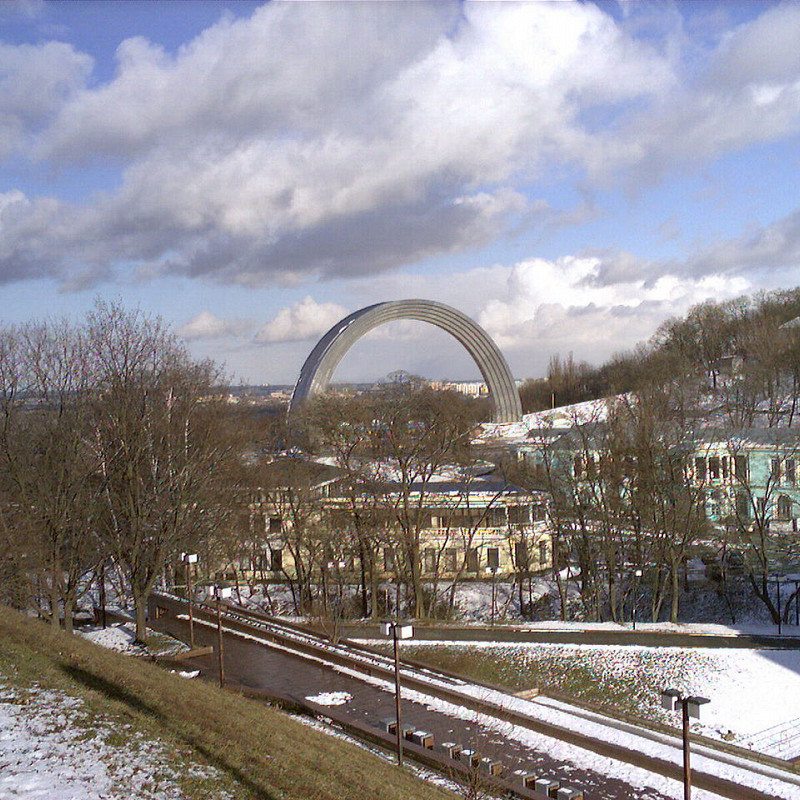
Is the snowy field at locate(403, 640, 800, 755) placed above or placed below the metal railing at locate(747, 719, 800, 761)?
above

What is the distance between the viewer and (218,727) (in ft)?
33.2

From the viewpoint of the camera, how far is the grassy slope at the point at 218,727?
28.7ft

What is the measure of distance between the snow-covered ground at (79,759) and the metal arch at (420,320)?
1123 inches

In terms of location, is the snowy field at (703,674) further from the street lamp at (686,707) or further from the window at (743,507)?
the window at (743,507)

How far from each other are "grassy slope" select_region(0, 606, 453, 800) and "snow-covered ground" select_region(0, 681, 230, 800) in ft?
0.88

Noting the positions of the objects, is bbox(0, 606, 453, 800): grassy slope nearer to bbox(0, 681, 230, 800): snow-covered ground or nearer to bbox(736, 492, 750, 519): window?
bbox(0, 681, 230, 800): snow-covered ground

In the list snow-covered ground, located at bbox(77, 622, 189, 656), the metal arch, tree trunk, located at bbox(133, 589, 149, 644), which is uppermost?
the metal arch

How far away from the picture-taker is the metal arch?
43500mm

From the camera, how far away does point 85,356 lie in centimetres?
2011

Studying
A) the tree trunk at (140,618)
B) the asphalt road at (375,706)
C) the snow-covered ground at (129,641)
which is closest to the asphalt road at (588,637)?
the asphalt road at (375,706)

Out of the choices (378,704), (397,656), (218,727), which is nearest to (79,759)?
(218,727)

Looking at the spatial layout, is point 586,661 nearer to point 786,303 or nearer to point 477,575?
point 477,575

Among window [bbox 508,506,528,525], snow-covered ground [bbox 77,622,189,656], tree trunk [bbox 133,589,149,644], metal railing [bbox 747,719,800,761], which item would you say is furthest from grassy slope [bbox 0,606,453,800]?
window [bbox 508,506,528,525]

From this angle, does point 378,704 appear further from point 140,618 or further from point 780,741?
point 140,618
